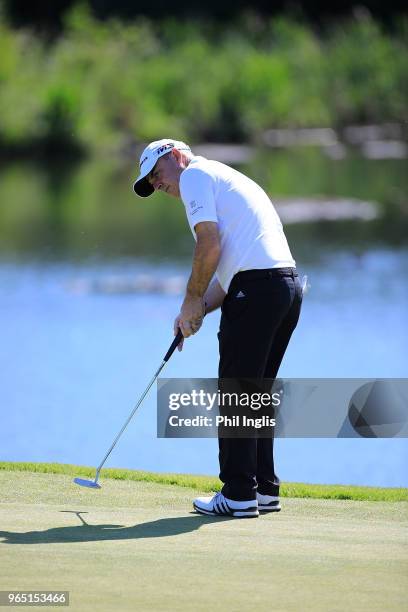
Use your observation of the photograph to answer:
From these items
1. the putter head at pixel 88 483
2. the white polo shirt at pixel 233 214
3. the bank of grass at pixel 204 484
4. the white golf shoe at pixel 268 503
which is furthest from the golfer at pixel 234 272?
the bank of grass at pixel 204 484

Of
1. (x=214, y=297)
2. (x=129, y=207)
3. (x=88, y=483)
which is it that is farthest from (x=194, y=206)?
(x=129, y=207)

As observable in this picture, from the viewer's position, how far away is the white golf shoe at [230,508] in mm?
5324

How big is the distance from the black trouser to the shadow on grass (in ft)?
0.94

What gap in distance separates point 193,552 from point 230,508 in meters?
0.78

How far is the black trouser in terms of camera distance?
206 inches

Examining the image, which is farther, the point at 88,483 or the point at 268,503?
the point at 88,483

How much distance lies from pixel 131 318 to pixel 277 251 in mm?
10584

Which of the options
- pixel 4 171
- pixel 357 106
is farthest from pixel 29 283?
pixel 357 106

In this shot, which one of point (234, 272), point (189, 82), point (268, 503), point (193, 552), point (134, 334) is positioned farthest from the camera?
point (189, 82)

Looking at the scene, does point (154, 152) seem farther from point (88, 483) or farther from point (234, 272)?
point (88, 483)

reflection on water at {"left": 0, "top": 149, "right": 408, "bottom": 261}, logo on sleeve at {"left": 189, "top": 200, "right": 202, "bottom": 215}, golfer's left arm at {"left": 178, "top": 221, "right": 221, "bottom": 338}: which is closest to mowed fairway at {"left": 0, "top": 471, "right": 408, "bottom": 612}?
golfer's left arm at {"left": 178, "top": 221, "right": 221, "bottom": 338}

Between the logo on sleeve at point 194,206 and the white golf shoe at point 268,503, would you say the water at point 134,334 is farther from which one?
the logo on sleeve at point 194,206

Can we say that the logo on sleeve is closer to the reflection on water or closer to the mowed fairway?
the mowed fairway

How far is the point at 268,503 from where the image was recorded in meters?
5.47
